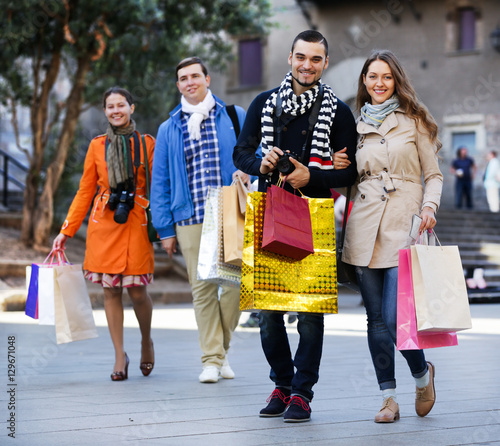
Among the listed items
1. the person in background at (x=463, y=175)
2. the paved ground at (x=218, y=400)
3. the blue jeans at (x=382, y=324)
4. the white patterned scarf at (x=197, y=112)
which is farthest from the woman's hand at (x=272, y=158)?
the person in background at (x=463, y=175)

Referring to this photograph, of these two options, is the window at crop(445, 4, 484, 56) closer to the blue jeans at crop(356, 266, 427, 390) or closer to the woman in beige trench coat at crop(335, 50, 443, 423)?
the woman in beige trench coat at crop(335, 50, 443, 423)

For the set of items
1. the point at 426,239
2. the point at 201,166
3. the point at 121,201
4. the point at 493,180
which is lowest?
the point at 493,180

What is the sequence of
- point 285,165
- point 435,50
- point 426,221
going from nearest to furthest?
point 285,165
point 426,221
point 435,50

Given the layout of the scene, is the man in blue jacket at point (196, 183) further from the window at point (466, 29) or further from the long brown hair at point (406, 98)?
the window at point (466, 29)

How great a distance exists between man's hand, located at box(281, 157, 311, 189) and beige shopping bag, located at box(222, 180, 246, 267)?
50 cm

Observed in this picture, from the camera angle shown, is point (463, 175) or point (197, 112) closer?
point (197, 112)

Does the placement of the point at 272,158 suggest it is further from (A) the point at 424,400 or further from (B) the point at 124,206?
(B) the point at 124,206

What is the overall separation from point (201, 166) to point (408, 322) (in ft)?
7.79

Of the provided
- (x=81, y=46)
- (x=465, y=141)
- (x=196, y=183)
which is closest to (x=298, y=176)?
(x=196, y=183)

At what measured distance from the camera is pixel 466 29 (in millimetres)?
28438

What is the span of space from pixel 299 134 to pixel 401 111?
60 centimetres

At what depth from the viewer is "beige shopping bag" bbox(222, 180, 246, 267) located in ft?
16.8

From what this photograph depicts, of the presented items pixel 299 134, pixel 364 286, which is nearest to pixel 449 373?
pixel 364 286

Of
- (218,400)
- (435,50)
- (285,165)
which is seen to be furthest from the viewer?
(435,50)
